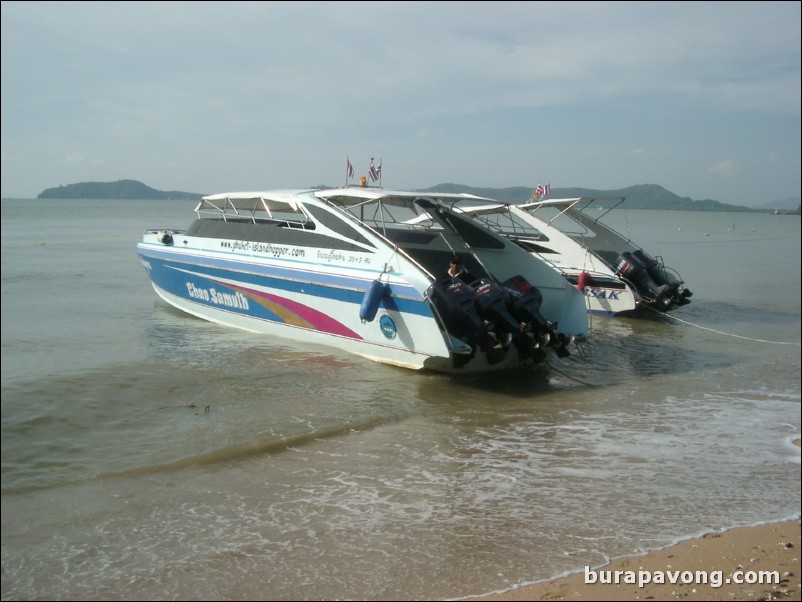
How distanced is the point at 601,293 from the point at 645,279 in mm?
1189

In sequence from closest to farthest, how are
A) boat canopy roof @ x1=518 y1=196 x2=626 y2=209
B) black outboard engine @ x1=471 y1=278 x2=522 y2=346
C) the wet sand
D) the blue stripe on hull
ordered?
the wet sand
black outboard engine @ x1=471 y1=278 x2=522 y2=346
the blue stripe on hull
boat canopy roof @ x1=518 y1=196 x2=626 y2=209

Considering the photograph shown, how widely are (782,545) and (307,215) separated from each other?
8287 millimetres

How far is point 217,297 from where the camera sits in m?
12.4

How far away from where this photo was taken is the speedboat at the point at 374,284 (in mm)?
8961

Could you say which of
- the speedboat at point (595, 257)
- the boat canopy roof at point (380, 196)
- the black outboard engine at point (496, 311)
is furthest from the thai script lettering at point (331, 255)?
the speedboat at point (595, 257)

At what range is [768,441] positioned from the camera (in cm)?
644

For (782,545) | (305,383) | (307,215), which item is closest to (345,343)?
(305,383)

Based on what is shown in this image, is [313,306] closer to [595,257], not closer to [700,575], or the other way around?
[700,575]

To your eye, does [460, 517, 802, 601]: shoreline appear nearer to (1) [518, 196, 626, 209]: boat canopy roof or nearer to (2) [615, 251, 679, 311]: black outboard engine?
(2) [615, 251, 679, 311]: black outboard engine

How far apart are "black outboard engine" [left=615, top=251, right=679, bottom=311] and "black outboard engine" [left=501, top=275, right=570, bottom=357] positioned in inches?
247

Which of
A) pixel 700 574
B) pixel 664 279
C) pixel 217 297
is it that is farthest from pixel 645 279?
pixel 700 574

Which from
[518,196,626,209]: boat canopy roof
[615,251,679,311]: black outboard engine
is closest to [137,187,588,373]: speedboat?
[518,196,626,209]: boat canopy roof

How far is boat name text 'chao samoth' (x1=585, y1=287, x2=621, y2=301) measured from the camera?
583 inches

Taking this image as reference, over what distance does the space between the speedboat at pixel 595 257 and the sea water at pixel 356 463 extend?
3.45m
